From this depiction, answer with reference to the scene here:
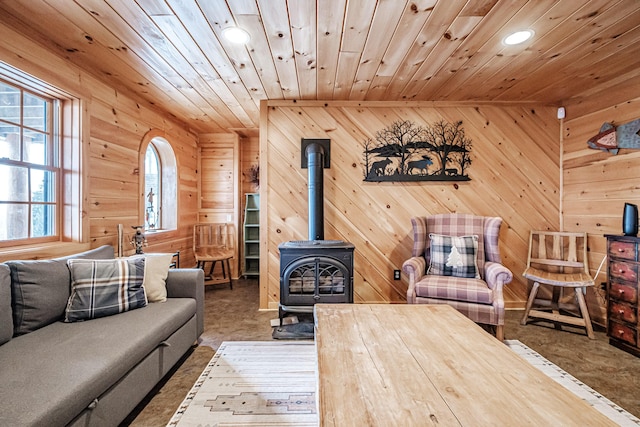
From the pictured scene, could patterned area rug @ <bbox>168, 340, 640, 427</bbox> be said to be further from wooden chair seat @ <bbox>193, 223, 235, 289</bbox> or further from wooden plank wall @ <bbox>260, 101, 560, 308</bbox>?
wooden chair seat @ <bbox>193, 223, 235, 289</bbox>

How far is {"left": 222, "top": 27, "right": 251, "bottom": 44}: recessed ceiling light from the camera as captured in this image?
1.93 metres

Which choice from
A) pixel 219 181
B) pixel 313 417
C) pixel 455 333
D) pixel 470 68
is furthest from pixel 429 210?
pixel 219 181

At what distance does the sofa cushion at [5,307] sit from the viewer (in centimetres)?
142

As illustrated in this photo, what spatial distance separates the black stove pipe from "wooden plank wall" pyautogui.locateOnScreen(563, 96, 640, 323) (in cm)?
268

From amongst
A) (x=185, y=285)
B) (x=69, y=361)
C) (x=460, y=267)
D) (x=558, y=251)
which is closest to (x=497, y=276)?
(x=460, y=267)

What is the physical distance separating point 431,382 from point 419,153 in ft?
8.81

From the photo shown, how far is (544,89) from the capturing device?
291 centimetres

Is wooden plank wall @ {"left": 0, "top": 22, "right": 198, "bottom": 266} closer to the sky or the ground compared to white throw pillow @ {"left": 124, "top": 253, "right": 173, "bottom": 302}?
closer to the sky

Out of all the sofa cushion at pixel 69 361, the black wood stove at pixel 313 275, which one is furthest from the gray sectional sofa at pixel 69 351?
the black wood stove at pixel 313 275

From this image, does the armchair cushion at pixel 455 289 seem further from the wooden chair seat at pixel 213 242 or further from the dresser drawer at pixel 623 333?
the wooden chair seat at pixel 213 242

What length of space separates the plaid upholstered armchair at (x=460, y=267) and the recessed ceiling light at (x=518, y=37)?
4.99ft

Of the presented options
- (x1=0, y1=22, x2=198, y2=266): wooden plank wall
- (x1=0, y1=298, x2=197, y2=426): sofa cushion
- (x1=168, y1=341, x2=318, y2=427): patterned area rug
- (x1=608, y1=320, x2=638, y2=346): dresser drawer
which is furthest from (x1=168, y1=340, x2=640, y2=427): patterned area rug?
(x1=0, y1=22, x2=198, y2=266): wooden plank wall

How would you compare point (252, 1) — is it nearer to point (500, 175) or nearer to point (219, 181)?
point (500, 175)

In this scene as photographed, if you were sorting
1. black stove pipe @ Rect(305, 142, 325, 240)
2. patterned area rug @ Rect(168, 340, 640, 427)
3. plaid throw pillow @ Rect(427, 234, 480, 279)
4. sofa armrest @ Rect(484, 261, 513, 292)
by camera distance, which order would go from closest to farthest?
1. patterned area rug @ Rect(168, 340, 640, 427)
2. sofa armrest @ Rect(484, 261, 513, 292)
3. plaid throw pillow @ Rect(427, 234, 480, 279)
4. black stove pipe @ Rect(305, 142, 325, 240)
